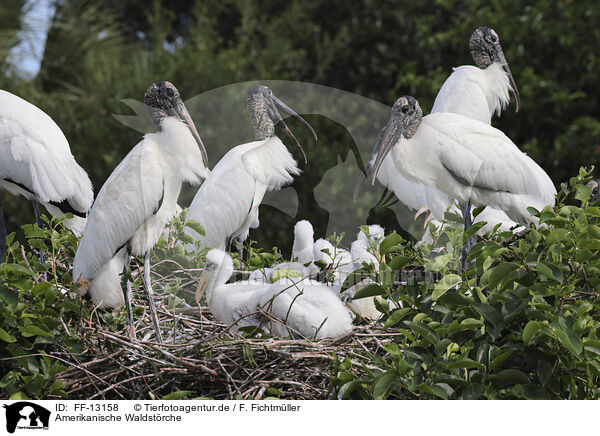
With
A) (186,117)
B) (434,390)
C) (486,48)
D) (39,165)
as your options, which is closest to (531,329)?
(434,390)

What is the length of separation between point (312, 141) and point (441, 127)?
24.1 inches

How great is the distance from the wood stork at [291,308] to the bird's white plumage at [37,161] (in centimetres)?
110

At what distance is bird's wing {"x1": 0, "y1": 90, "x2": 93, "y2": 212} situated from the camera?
3516 mm

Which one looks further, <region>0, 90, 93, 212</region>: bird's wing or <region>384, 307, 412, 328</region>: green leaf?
<region>0, 90, 93, 212</region>: bird's wing

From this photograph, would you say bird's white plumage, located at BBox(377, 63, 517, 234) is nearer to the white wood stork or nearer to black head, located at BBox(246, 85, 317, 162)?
the white wood stork

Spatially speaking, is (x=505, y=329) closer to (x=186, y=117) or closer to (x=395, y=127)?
(x=395, y=127)

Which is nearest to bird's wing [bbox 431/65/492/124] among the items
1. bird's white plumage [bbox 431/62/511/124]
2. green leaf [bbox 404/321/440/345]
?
bird's white plumage [bbox 431/62/511/124]

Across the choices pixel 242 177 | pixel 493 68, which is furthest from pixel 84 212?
pixel 493 68

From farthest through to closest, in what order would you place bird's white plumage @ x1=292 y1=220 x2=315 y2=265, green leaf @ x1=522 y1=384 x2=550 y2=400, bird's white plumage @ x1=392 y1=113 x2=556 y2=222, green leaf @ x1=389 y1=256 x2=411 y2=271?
bird's white plumage @ x1=292 y1=220 x2=315 y2=265 → bird's white plumage @ x1=392 y1=113 x2=556 y2=222 → green leaf @ x1=389 y1=256 x2=411 y2=271 → green leaf @ x1=522 y1=384 x2=550 y2=400

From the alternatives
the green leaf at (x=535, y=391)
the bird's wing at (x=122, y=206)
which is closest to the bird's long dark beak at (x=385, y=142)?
the bird's wing at (x=122, y=206)

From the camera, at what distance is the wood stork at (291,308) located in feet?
8.89

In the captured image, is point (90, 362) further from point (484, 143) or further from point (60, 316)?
point (484, 143)
